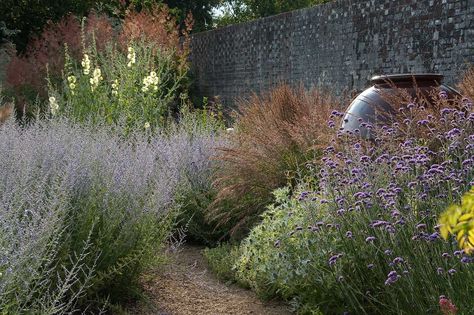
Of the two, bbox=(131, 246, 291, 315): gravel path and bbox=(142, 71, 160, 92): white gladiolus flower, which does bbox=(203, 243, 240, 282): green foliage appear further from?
bbox=(142, 71, 160, 92): white gladiolus flower

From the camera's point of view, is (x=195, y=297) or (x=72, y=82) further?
(x=72, y=82)

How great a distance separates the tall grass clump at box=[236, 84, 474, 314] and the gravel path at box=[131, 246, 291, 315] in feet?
0.52

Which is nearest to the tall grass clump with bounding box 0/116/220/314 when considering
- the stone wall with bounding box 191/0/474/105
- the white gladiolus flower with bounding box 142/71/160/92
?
the white gladiolus flower with bounding box 142/71/160/92

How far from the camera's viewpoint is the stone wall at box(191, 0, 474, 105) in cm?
980

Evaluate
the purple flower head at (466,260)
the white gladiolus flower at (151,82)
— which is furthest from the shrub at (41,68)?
the purple flower head at (466,260)

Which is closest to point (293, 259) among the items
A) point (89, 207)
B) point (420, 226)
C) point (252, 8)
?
point (420, 226)

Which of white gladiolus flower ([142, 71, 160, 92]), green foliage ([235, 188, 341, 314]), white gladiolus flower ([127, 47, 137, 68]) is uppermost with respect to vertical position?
white gladiolus flower ([127, 47, 137, 68])

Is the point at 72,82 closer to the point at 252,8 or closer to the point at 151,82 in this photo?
the point at 151,82

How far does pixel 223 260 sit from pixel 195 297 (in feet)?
1.84

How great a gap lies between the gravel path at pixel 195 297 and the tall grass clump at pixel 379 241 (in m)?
0.16

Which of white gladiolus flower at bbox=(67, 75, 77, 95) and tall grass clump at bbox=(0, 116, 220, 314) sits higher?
white gladiolus flower at bbox=(67, 75, 77, 95)

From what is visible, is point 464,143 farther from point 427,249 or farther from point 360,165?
point 427,249

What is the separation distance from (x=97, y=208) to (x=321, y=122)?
2.16 metres

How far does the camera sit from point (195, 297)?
427 centimetres
